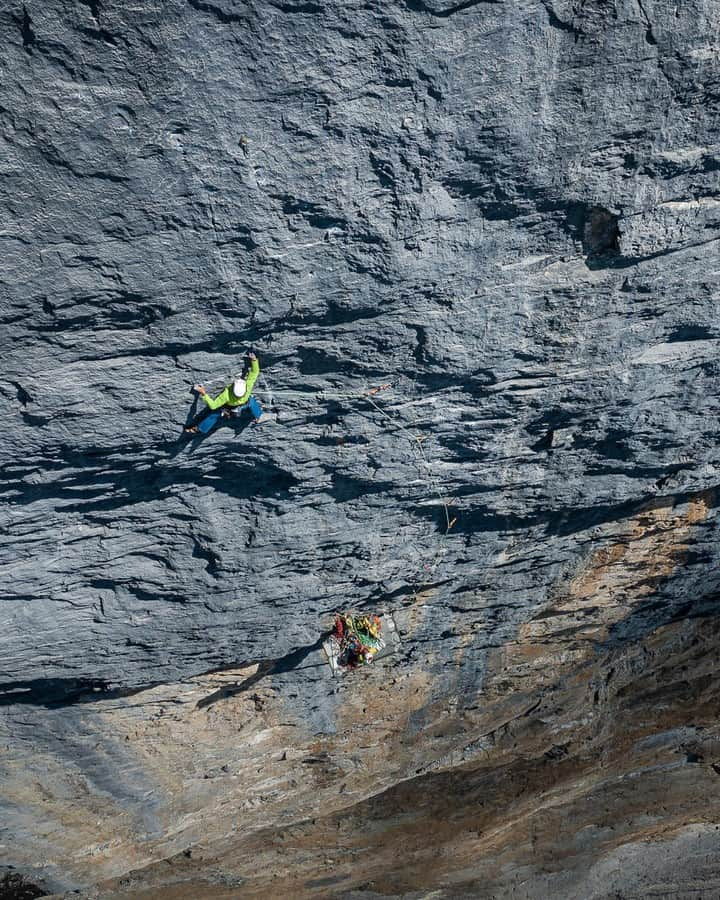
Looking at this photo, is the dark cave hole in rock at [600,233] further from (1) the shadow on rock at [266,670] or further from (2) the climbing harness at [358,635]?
(1) the shadow on rock at [266,670]

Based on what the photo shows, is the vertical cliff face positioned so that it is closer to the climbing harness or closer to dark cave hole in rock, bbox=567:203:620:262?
dark cave hole in rock, bbox=567:203:620:262

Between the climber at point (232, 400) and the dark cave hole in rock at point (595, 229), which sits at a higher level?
the dark cave hole in rock at point (595, 229)

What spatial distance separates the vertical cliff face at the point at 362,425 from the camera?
4023 millimetres

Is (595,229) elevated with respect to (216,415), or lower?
elevated

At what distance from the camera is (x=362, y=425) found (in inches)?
218

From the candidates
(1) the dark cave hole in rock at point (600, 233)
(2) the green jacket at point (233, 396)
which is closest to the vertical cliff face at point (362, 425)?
(1) the dark cave hole in rock at point (600, 233)

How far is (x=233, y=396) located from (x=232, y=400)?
4 cm

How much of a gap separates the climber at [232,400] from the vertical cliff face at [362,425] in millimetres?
129

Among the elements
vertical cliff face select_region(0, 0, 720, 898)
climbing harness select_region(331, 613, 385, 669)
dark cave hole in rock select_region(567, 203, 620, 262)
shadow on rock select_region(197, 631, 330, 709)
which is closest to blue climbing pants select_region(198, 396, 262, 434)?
vertical cliff face select_region(0, 0, 720, 898)

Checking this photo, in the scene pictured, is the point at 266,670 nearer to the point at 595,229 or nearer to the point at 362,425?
the point at 362,425

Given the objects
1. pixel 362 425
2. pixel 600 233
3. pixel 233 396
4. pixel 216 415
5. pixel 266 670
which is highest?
pixel 600 233

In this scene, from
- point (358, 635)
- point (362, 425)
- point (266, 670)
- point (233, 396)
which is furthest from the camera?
point (266, 670)

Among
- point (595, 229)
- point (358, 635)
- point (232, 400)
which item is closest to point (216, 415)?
point (232, 400)

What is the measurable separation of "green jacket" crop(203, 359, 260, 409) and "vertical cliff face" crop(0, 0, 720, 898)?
13 centimetres
